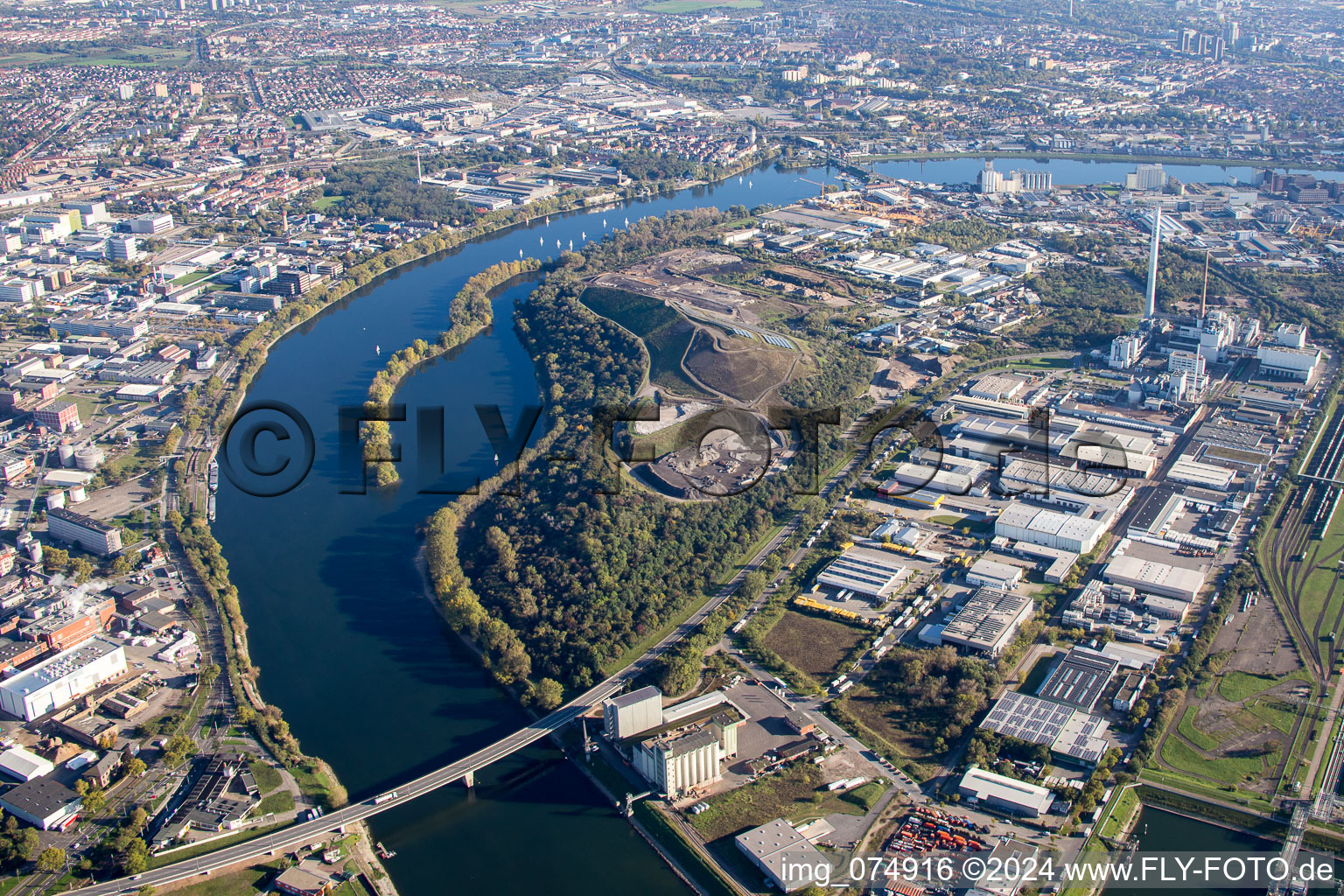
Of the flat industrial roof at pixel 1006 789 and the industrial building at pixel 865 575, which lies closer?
the flat industrial roof at pixel 1006 789

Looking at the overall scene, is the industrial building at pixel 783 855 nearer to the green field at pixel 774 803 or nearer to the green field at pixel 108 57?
the green field at pixel 774 803

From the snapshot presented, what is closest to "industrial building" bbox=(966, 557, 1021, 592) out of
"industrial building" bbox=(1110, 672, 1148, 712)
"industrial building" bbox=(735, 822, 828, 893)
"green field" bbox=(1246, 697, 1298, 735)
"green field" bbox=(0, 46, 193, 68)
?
"industrial building" bbox=(1110, 672, 1148, 712)

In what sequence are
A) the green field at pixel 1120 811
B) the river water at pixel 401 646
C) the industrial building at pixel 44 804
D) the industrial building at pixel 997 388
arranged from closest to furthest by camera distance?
1. the green field at pixel 1120 811
2. the industrial building at pixel 44 804
3. the river water at pixel 401 646
4. the industrial building at pixel 997 388

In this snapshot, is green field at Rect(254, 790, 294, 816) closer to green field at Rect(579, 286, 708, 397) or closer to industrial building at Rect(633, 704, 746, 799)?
industrial building at Rect(633, 704, 746, 799)

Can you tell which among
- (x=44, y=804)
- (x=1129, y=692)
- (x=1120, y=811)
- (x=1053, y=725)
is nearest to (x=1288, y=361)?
(x=1129, y=692)

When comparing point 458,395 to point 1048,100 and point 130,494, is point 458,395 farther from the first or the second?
point 1048,100

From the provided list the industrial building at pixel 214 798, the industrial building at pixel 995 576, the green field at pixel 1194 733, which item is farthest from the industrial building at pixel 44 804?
the green field at pixel 1194 733
